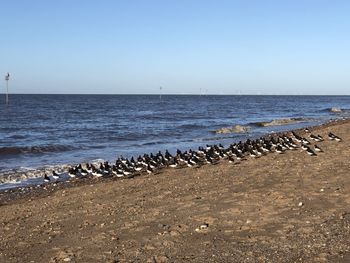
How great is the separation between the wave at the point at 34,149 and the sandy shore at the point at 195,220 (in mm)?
14673

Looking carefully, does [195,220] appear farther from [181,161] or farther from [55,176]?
[181,161]

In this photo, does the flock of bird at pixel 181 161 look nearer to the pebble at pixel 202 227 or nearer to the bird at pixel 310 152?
the bird at pixel 310 152

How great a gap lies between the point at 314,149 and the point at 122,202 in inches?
411

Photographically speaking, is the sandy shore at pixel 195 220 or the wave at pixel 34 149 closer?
the sandy shore at pixel 195 220

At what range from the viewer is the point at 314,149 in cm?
1962

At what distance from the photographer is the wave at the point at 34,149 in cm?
2937

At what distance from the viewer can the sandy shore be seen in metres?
7.66

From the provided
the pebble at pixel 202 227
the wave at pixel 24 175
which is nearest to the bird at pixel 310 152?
the wave at pixel 24 175

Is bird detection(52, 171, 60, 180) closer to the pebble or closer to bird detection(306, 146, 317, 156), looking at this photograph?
bird detection(306, 146, 317, 156)

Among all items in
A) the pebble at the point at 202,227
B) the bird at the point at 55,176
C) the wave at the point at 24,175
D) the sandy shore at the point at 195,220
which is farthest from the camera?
the bird at the point at 55,176

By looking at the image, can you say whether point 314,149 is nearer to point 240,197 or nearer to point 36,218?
point 240,197

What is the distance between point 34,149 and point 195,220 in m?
22.8

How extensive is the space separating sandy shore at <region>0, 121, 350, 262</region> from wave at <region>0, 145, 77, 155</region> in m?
→ 14.7

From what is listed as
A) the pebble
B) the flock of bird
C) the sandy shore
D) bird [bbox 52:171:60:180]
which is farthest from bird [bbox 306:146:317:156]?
the pebble
